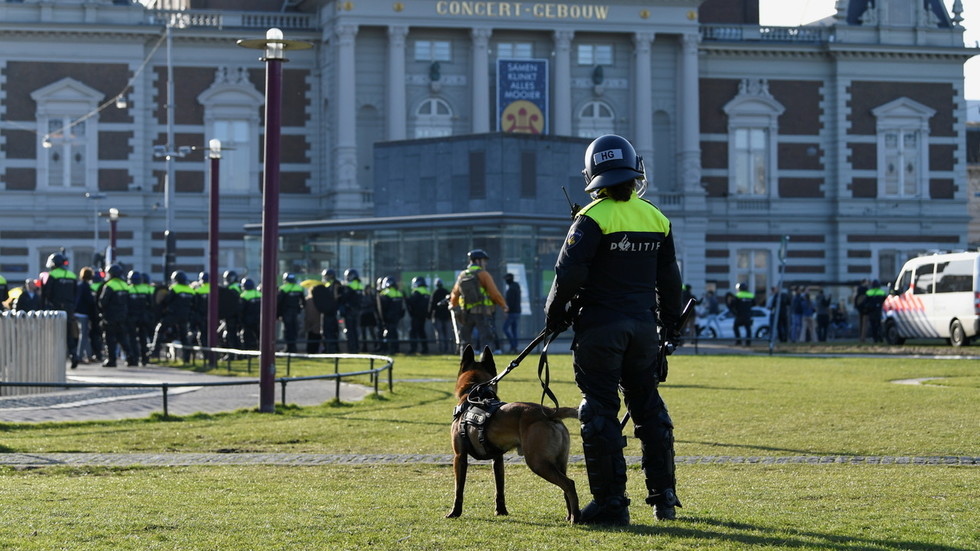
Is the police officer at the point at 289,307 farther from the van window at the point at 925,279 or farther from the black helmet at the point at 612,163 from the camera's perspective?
the black helmet at the point at 612,163

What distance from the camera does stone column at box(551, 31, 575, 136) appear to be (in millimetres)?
53781

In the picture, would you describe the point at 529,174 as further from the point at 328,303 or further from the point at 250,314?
the point at 250,314

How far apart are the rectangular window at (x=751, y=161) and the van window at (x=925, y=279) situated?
2063 centimetres

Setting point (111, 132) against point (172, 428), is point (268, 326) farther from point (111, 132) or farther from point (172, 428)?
Result: point (111, 132)

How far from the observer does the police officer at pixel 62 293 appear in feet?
84.2

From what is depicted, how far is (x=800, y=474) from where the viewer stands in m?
10.5

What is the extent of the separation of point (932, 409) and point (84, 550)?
35.4ft

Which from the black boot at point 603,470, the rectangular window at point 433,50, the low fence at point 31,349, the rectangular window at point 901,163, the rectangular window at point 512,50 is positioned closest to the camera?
the black boot at point 603,470

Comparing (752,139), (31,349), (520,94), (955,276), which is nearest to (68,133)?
(520,94)

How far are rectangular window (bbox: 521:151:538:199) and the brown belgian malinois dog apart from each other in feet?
91.9

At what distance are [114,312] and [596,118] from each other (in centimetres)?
3129

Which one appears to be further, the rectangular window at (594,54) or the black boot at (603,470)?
the rectangular window at (594,54)

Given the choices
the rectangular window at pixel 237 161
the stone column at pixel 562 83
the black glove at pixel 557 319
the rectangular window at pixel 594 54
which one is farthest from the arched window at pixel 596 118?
the black glove at pixel 557 319

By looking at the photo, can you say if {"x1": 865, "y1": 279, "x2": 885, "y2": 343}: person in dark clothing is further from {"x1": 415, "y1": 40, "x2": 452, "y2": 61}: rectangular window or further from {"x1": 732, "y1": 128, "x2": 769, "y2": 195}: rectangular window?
{"x1": 415, "y1": 40, "x2": 452, "y2": 61}: rectangular window
